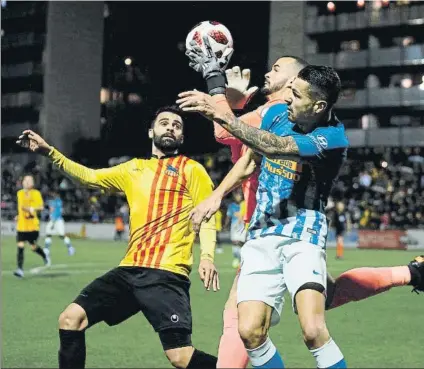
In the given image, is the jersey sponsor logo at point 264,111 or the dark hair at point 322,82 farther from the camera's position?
the jersey sponsor logo at point 264,111

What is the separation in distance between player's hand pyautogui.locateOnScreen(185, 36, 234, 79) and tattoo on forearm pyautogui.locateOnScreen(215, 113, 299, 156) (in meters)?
0.71

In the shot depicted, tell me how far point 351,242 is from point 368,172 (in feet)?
35.6

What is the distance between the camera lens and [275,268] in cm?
458

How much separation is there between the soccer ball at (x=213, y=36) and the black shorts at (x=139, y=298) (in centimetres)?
153

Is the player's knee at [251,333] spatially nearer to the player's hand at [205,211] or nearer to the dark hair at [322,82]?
the player's hand at [205,211]

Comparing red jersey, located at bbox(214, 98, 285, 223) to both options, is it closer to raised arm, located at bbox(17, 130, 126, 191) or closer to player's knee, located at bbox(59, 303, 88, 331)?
raised arm, located at bbox(17, 130, 126, 191)

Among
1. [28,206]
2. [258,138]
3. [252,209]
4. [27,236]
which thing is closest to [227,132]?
[252,209]

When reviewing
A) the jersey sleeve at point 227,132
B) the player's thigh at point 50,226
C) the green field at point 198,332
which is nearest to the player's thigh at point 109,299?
the jersey sleeve at point 227,132

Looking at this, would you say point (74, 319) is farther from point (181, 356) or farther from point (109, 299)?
point (181, 356)

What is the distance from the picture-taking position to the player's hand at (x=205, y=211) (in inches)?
183

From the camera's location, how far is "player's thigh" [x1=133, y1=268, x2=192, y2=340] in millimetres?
5238

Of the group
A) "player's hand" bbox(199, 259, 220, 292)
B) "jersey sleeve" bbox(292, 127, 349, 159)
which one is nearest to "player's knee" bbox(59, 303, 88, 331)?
"player's hand" bbox(199, 259, 220, 292)

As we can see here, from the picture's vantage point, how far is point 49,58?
6962 cm

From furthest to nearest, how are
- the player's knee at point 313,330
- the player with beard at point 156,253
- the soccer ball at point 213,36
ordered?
the soccer ball at point 213,36, the player with beard at point 156,253, the player's knee at point 313,330
